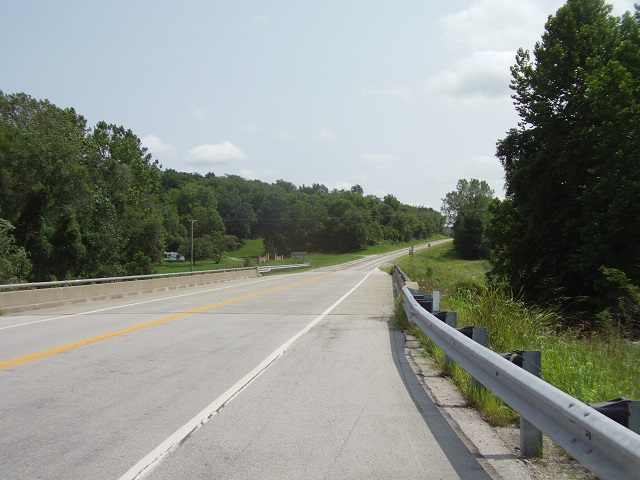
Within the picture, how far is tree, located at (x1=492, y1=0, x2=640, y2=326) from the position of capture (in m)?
26.2

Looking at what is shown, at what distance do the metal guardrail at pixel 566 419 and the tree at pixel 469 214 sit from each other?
111m

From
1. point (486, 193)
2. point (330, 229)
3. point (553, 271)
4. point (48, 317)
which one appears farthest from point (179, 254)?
point (48, 317)

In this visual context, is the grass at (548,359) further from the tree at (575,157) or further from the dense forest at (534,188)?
the tree at (575,157)

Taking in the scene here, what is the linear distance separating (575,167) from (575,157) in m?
0.55

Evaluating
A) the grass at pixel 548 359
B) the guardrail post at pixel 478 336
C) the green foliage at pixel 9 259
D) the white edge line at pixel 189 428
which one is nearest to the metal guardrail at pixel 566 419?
the guardrail post at pixel 478 336

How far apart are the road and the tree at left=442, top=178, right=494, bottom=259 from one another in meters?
107

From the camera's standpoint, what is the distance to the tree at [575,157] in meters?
26.2

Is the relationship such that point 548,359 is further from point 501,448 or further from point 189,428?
point 189,428

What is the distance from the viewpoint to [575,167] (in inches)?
1202

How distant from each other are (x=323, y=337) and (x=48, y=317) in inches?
354

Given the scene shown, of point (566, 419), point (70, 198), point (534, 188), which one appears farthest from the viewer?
point (70, 198)

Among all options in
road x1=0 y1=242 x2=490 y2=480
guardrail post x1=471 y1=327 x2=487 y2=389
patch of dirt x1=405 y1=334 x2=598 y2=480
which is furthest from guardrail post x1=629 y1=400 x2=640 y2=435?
guardrail post x1=471 y1=327 x2=487 y2=389

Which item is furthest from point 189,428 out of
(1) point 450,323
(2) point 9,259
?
(2) point 9,259

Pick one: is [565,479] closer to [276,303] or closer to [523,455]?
[523,455]
